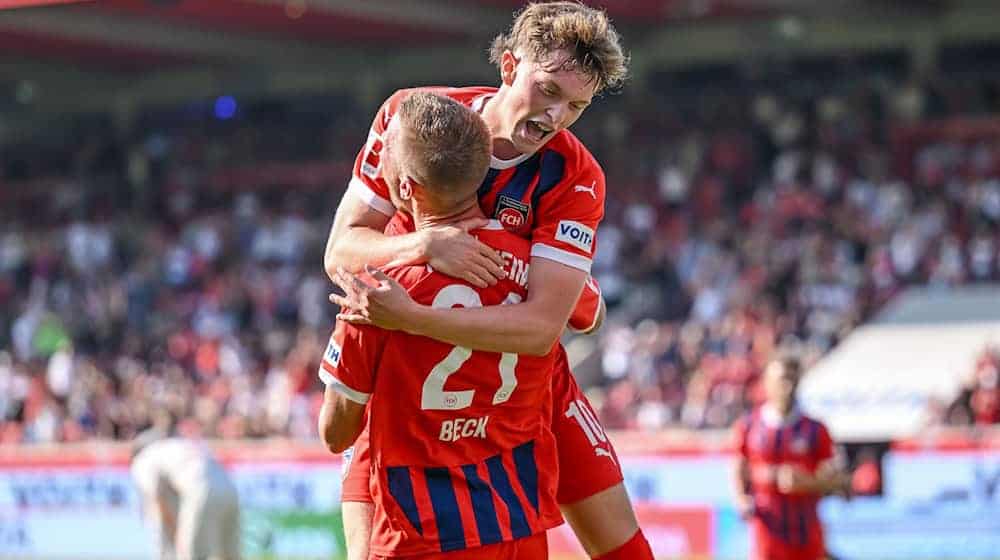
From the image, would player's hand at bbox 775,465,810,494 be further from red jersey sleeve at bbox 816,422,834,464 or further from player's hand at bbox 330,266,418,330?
player's hand at bbox 330,266,418,330

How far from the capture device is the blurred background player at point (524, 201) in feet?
13.4

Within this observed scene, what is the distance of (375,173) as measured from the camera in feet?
15.4

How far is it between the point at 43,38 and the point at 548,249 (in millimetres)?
23122

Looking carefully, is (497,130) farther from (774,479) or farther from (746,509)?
(774,479)

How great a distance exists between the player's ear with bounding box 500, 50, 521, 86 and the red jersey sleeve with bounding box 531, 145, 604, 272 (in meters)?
0.27

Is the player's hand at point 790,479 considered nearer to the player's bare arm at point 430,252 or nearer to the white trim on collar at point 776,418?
the white trim on collar at point 776,418

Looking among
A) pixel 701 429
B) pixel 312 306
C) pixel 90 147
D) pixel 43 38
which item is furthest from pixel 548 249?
pixel 90 147

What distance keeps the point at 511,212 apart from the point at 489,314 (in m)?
0.40

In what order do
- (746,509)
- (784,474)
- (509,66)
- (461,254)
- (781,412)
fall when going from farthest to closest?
(781,412), (784,474), (746,509), (509,66), (461,254)

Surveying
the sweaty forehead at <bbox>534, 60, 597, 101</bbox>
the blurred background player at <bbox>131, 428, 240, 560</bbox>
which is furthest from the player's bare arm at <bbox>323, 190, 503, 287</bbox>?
the blurred background player at <bbox>131, 428, 240, 560</bbox>

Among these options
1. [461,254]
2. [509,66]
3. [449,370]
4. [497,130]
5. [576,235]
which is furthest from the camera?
[509,66]

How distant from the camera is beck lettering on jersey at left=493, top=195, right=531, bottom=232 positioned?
4.40m

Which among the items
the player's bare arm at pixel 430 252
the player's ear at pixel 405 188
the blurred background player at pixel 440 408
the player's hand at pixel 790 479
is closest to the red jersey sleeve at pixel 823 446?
the player's hand at pixel 790 479

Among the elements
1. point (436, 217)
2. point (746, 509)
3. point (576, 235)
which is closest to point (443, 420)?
point (436, 217)
